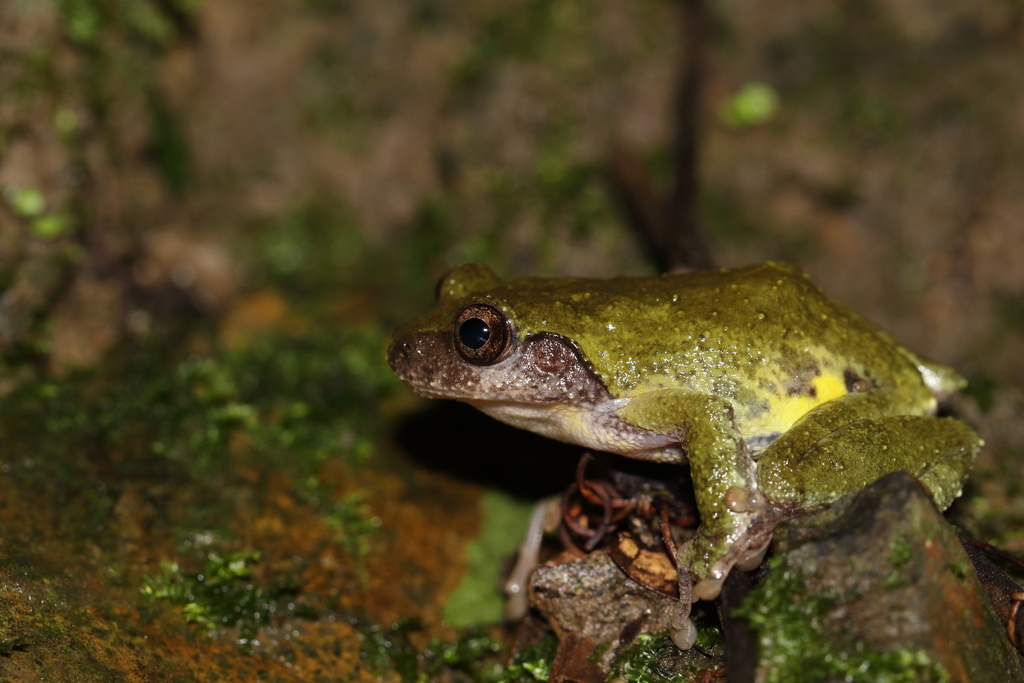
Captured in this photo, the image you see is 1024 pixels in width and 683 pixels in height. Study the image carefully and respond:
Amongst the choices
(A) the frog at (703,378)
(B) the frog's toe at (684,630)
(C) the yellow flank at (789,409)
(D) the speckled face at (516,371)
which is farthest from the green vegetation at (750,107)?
→ (B) the frog's toe at (684,630)

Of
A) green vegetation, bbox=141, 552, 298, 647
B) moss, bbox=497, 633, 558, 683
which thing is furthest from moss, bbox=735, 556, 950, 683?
green vegetation, bbox=141, 552, 298, 647

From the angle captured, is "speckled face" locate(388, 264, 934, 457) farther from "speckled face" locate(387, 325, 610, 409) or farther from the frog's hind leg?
the frog's hind leg

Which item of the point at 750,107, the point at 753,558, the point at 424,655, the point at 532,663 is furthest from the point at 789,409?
the point at 750,107

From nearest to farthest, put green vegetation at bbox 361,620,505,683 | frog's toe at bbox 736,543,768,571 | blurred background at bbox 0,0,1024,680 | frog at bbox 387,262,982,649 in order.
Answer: frog's toe at bbox 736,543,768,571, frog at bbox 387,262,982,649, green vegetation at bbox 361,620,505,683, blurred background at bbox 0,0,1024,680

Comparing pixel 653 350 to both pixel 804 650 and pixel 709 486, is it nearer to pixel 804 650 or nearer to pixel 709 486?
pixel 709 486

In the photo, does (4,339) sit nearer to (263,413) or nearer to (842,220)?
(263,413)
